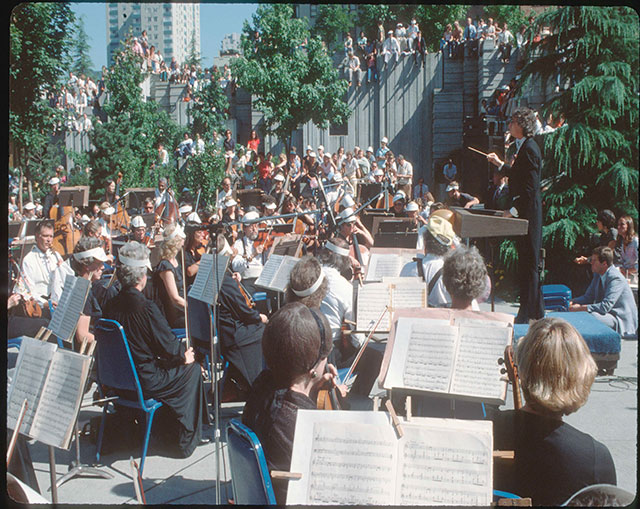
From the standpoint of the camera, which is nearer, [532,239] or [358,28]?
[532,239]

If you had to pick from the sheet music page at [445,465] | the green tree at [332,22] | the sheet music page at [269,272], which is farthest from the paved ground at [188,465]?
the green tree at [332,22]

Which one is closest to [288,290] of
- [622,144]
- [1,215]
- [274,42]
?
[1,215]

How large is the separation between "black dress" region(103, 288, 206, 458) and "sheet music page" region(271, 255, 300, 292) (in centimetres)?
146

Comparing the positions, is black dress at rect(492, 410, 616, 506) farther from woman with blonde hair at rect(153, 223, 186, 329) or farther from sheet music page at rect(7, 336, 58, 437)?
woman with blonde hair at rect(153, 223, 186, 329)

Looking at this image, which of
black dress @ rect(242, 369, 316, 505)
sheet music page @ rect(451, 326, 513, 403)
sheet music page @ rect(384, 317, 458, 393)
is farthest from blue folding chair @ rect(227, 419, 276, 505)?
sheet music page @ rect(451, 326, 513, 403)

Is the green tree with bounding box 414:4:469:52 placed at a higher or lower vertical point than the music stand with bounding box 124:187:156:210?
higher

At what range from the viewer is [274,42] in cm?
1973

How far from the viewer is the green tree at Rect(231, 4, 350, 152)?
19500 mm

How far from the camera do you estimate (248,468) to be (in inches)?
99.4

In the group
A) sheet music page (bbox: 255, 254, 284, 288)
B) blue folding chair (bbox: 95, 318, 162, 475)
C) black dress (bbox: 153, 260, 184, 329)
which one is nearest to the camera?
blue folding chair (bbox: 95, 318, 162, 475)

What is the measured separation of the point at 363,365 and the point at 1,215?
3261 millimetres

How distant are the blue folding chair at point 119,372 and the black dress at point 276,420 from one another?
1853mm

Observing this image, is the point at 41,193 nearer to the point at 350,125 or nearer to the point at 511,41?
the point at 350,125

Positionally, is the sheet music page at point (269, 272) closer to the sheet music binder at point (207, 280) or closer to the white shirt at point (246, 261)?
the sheet music binder at point (207, 280)
